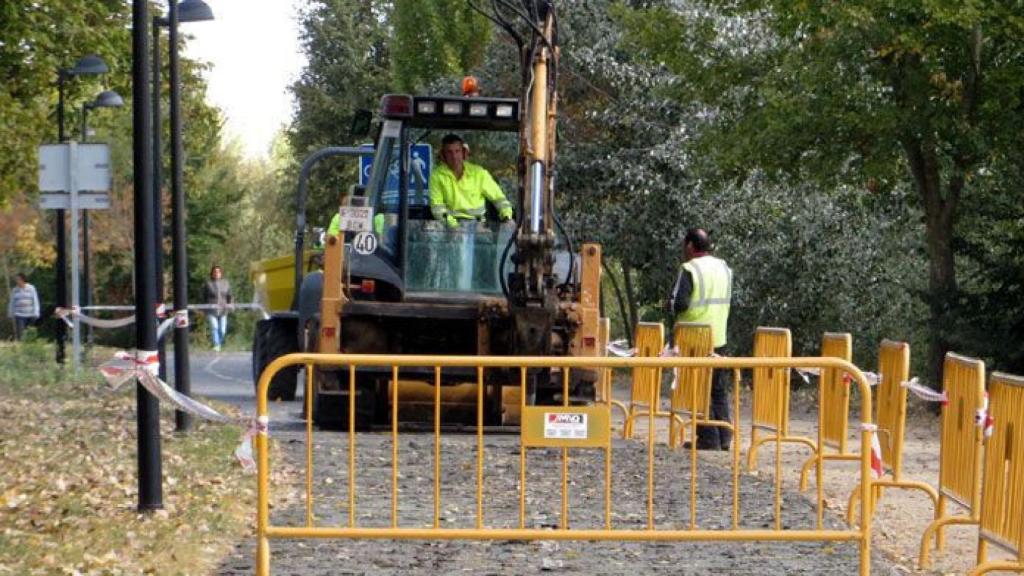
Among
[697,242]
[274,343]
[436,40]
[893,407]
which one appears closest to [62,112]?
[436,40]

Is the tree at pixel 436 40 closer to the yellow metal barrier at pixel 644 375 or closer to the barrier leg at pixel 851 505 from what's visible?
the yellow metal barrier at pixel 644 375

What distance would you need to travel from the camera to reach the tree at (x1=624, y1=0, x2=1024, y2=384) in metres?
22.1

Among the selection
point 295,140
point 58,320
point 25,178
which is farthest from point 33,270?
point 58,320

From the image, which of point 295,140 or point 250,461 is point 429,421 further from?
point 295,140

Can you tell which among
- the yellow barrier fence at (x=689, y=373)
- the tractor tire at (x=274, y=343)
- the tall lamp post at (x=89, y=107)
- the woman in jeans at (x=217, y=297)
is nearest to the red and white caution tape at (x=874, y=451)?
the yellow barrier fence at (x=689, y=373)

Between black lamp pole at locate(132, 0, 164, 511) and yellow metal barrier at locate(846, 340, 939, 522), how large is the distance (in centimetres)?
397

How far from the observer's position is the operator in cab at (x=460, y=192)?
18484 mm

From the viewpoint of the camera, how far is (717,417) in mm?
16734

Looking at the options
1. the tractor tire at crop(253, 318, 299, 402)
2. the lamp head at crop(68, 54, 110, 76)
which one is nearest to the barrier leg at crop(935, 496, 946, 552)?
the tractor tire at crop(253, 318, 299, 402)

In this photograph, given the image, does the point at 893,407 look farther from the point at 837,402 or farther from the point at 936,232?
the point at 936,232

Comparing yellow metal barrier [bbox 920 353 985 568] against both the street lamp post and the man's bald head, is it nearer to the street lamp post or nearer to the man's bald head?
the man's bald head

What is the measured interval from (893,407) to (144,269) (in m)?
4.43

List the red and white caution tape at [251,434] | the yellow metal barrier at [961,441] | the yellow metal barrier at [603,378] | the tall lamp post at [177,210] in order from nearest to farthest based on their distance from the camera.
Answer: the red and white caution tape at [251,434], the yellow metal barrier at [961,441], the yellow metal barrier at [603,378], the tall lamp post at [177,210]

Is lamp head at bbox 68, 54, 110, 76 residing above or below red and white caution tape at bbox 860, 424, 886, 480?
above
